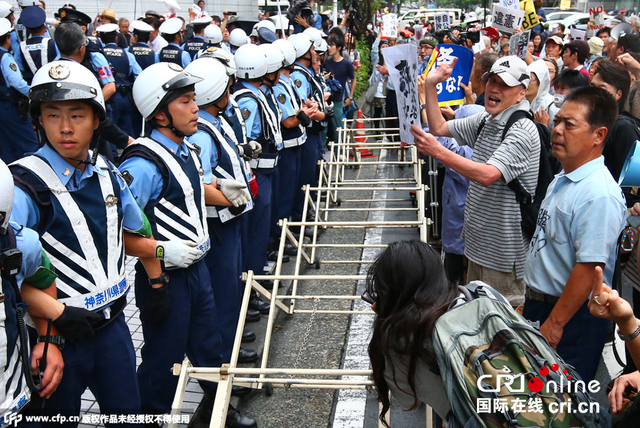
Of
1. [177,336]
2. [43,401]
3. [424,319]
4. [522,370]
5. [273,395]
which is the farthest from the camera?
[273,395]

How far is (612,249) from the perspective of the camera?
2982 millimetres

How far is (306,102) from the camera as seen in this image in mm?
7328

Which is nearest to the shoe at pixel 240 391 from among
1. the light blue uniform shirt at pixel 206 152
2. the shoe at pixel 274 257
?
the light blue uniform shirt at pixel 206 152

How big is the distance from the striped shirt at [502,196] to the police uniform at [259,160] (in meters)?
2.26

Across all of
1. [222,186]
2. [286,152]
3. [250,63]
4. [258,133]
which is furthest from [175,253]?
[286,152]

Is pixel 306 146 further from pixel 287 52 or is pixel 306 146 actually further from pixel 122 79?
pixel 122 79

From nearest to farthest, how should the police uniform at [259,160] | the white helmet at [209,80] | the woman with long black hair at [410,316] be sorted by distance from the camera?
the woman with long black hair at [410,316] < the white helmet at [209,80] < the police uniform at [259,160]

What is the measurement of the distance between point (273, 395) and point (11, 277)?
238 centimetres

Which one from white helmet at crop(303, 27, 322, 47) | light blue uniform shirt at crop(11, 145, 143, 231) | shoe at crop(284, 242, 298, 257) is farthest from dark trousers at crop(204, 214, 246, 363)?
white helmet at crop(303, 27, 322, 47)

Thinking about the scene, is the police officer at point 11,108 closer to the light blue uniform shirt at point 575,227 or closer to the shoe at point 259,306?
the shoe at point 259,306

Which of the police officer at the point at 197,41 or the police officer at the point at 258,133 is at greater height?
the police officer at the point at 197,41

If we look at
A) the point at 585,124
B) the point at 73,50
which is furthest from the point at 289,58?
the point at 585,124

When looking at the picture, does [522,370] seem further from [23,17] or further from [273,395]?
[23,17]

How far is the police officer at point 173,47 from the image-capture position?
34.6 feet
